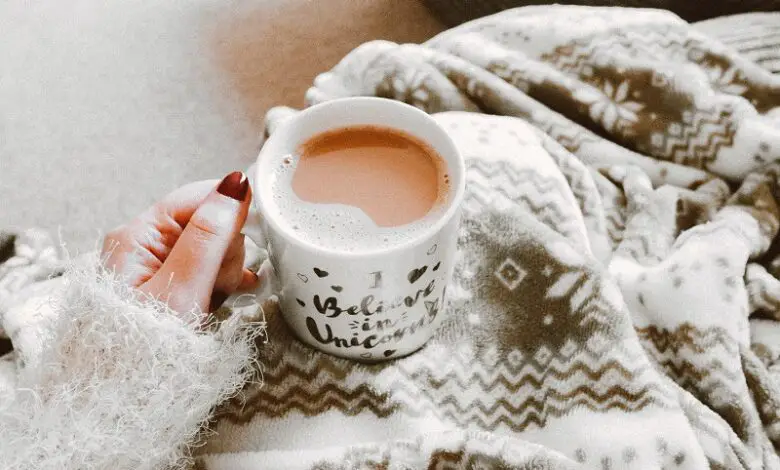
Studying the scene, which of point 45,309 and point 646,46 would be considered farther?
point 646,46

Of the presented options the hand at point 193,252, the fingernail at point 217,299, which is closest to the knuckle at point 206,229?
the hand at point 193,252

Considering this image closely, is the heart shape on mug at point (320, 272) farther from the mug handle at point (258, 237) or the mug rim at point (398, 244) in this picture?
the mug handle at point (258, 237)

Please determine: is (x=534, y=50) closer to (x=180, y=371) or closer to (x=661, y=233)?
(x=661, y=233)

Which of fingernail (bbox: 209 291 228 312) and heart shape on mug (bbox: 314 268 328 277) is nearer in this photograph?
heart shape on mug (bbox: 314 268 328 277)

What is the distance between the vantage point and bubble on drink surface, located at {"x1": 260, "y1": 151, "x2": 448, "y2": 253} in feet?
1.44

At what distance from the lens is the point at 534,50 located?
2.59ft

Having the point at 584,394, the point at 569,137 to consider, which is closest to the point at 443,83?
the point at 569,137

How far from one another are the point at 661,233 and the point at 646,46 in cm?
23

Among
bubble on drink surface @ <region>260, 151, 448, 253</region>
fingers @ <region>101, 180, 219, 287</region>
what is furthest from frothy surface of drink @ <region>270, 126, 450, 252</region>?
fingers @ <region>101, 180, 219, 287</region>

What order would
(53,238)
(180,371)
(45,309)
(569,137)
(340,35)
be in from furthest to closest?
(340,35)
(53,238)
(569,137)
(45,309)
(180,371)

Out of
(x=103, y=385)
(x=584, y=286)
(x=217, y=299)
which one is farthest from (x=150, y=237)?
(x=584, y=286)

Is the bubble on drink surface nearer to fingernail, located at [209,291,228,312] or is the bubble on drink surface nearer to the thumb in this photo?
the thumb

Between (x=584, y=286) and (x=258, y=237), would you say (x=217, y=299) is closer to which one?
(x=258, y=237)

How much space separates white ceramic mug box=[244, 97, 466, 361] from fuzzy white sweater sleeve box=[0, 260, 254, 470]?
8 cm
